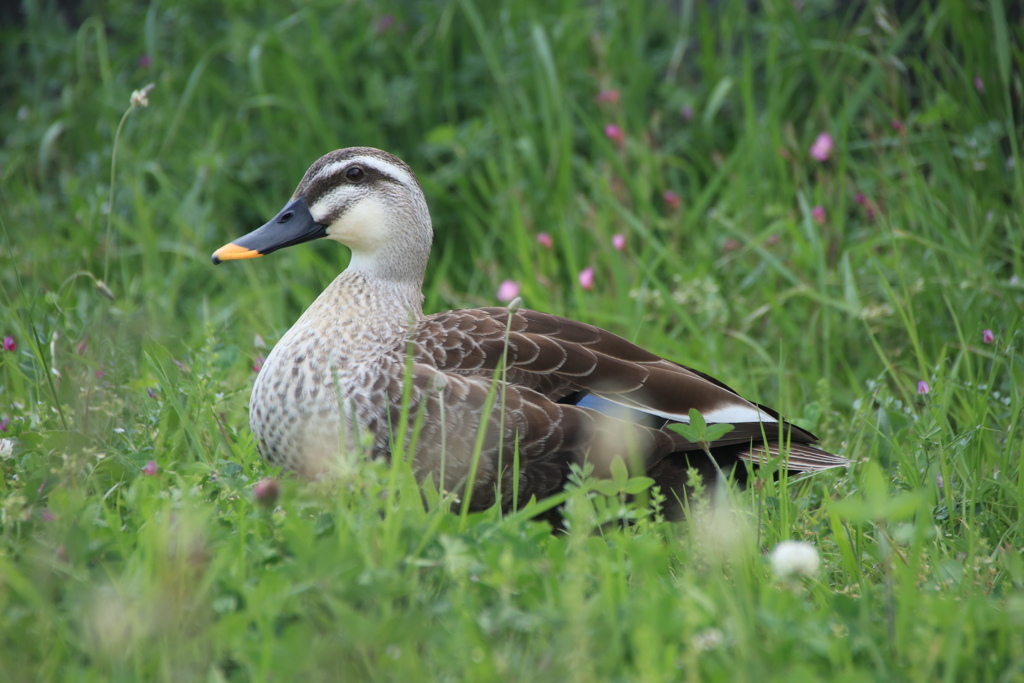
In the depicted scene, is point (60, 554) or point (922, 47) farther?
point (922, 47)

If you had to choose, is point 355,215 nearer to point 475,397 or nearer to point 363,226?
point 363,226

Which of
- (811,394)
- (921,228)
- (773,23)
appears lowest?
(811,394)

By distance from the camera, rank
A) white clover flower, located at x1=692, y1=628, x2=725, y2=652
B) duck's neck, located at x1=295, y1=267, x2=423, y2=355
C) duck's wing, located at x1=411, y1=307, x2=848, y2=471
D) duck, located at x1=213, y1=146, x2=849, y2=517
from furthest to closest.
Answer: duck's neck, located at x1=295, y1=267, x2=423, y2=355, duck's wing, located at x1=411, y1=307, x2=848, y2=471, duck, located at x1=213, y1=146, x2=849, y2=517, white clover flower, located at x1=692, y1=628, x2=725, y2=652

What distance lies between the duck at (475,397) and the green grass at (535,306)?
200 millimetres

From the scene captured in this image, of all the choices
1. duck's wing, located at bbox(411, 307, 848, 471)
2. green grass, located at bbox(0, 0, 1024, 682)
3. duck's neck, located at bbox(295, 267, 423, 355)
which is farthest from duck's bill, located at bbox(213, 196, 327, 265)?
duck's wing, located at bbox(411, 307, 848, 471)

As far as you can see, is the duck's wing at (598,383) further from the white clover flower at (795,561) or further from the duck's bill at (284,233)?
the white clover flower at (795,561)

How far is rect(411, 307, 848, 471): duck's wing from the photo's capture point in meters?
2.99

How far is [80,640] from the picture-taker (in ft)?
6.04

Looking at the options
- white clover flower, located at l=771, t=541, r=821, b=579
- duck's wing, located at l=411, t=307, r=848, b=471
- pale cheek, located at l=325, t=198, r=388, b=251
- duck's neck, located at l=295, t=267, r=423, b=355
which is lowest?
duck's wing, located at l=411, t=307, r=848, b=471

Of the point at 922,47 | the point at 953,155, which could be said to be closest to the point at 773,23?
the point at 922,47

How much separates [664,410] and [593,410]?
0.75 ft

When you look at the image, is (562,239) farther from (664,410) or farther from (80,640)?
(80,640)

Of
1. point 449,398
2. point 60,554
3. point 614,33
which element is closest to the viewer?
point 60,554

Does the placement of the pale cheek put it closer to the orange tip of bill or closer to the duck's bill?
the duck's bill
